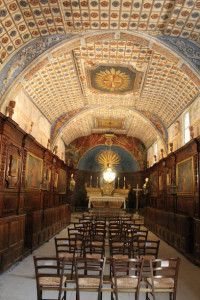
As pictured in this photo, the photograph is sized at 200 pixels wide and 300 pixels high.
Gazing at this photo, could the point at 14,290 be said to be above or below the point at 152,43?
below

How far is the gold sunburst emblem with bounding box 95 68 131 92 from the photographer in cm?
1360

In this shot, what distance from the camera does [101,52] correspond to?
1177 centimetres

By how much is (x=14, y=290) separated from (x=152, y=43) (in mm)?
9538

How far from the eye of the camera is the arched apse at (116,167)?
28689 millimetres

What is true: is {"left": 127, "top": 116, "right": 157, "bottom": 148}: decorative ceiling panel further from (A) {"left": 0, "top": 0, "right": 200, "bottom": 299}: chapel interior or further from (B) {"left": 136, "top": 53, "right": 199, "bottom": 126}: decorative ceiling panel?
(B) {"left": 136, "top": 53, "right": 199, "bottom": 126}: decorative ceiling panel

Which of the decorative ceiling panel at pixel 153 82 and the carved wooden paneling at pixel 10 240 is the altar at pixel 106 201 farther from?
the carved wooden paneling at pixel 10 240

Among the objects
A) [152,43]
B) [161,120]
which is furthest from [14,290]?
[161,120]

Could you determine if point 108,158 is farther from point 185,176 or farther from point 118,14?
point 118,14

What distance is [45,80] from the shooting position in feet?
42.7

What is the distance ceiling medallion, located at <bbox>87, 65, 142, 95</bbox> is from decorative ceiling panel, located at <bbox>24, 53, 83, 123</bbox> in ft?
3.43

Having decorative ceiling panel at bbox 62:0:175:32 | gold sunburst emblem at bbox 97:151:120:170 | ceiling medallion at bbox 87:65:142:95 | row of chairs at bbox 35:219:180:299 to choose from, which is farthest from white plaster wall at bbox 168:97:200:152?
gold sunburst emblem at bbox 97:151:120:170

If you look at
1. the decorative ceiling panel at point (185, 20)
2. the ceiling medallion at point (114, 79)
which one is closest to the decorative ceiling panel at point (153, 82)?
the ceiling medallion at point (114, 79)

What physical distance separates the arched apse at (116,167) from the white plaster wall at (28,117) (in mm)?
11703

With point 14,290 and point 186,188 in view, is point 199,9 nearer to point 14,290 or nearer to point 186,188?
point 186,188
